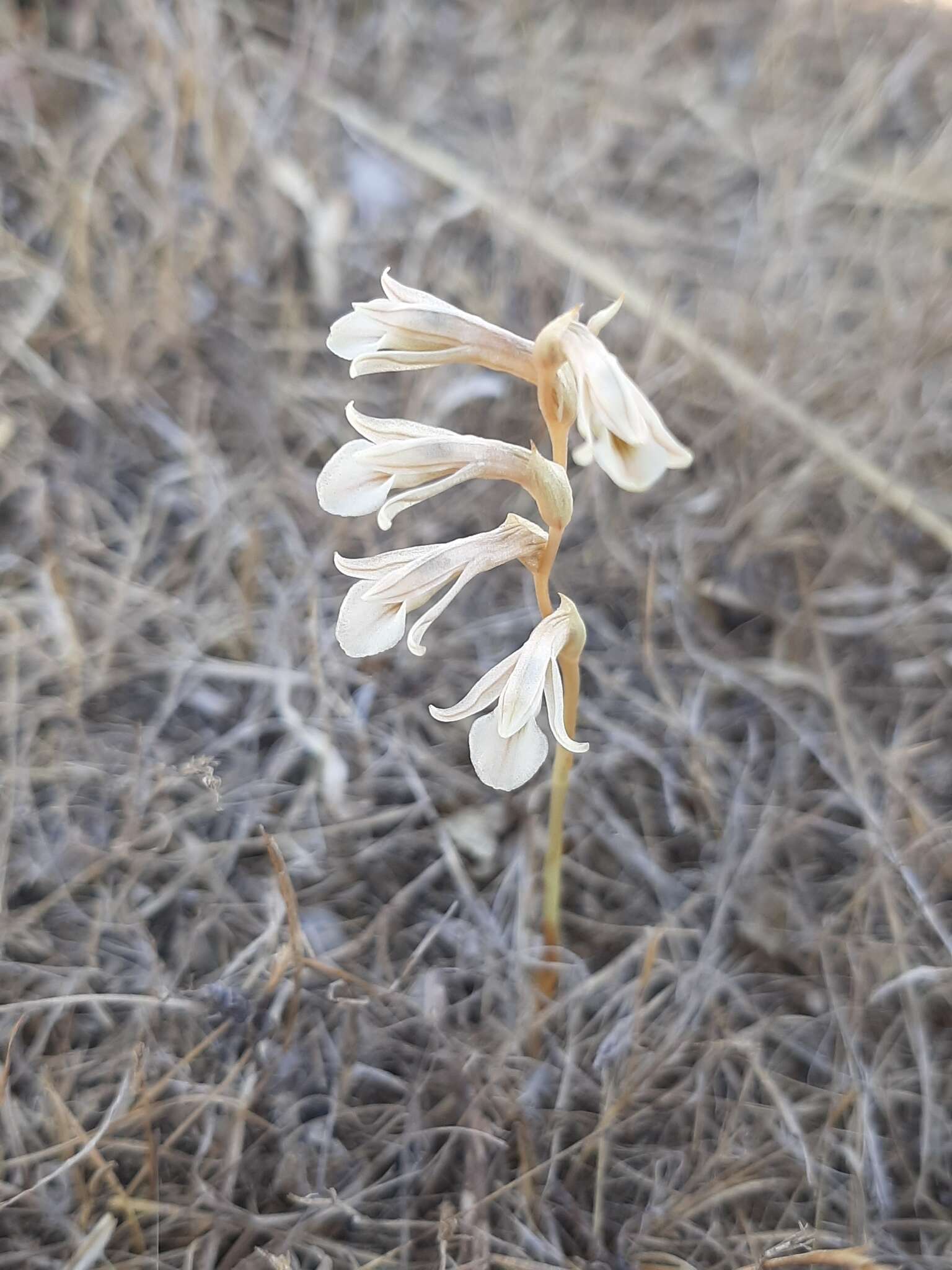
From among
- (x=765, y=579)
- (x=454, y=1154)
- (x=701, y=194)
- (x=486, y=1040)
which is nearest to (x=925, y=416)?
(x=765, y=579)

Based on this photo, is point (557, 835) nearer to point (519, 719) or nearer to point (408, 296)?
point (519, 719)

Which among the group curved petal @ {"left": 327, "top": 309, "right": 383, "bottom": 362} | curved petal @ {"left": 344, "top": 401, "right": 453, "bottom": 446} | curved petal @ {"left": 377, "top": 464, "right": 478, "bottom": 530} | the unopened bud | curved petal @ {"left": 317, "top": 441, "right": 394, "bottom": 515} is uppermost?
curved petal @ {"left": 327, "top": 309, "right": 383, "bottom": 362}

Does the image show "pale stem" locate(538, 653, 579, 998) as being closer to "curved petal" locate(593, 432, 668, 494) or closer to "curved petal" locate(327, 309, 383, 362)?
"curved petal" locate(593, 432, 668, 494)

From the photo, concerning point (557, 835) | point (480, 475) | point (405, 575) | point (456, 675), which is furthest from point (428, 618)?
point (456, 675)

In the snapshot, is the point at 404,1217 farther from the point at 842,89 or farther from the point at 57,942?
the point at 842,89

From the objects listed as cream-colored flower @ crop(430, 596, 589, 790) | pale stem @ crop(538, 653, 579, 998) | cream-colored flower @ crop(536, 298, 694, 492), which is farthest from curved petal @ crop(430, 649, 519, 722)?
cream-colored flower @ crop(536, 298, 694, 492)

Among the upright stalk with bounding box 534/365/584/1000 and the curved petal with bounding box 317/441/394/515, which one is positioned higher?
the curved petal with bounding box 317/441/394/515

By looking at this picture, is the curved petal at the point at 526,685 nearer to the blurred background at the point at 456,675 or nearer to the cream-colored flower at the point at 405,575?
the cream-colored flower at the point at 405,575
